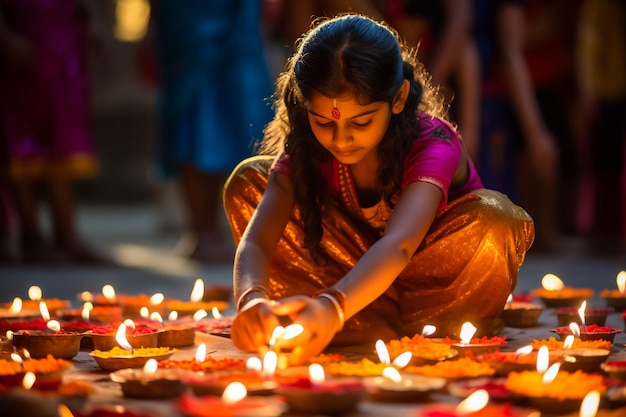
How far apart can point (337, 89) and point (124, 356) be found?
0.91 m

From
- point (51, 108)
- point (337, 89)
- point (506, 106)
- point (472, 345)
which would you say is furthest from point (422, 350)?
point (51, 108)

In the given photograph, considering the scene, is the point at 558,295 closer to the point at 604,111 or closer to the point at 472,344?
the point at 472,344

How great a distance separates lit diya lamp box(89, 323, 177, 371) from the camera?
2752 mm

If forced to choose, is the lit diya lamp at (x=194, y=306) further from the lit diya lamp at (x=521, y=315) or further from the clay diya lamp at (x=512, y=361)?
the clay diya lamp at (x=512, y=361)

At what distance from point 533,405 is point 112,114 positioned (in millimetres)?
11415

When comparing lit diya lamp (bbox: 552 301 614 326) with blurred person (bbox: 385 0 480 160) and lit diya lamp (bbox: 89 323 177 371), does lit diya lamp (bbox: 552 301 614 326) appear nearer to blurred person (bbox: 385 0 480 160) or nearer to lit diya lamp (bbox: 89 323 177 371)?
lit diya lamp (bbox: 89 323 177 371)

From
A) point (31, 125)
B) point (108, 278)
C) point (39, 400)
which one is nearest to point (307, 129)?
point (39, 400)

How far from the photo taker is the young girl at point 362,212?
2820 mm

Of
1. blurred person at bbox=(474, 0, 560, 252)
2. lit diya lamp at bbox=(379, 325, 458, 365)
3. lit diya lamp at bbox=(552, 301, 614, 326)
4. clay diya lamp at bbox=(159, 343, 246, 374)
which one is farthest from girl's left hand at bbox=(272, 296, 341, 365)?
blurred person at bbox=(474, 0, 560, 252)

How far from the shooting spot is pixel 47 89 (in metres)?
6.59

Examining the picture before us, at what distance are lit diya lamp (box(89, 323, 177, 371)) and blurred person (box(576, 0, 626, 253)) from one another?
5233 mm

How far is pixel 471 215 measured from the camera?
10.4 ft

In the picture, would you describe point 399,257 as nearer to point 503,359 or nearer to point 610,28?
point 503,359

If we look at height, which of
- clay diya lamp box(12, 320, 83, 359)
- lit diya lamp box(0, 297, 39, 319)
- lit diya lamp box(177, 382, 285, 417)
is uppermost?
lit diya lamp box(0, 297, 39, 319)
